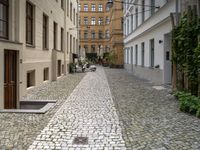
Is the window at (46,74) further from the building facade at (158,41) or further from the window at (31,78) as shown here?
the building facade at (158,41)

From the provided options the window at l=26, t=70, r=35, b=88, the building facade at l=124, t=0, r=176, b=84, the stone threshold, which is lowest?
the stone threshold

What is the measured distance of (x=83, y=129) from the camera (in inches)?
271

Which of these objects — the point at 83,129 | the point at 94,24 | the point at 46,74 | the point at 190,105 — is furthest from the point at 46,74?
the point at 94,24

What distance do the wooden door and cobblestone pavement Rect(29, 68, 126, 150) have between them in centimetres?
207

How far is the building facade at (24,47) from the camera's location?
35.2 feet

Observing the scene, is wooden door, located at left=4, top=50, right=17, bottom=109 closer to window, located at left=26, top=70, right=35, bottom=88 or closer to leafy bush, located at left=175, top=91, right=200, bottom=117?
window, located at left=26, top=70, right=35, bottom=88

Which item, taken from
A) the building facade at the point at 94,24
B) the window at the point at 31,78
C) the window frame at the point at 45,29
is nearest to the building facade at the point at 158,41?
the window frame at the point at 45,29

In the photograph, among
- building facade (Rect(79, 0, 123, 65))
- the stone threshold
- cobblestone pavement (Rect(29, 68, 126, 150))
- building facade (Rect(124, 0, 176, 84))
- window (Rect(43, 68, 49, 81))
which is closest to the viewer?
cobblestone pavement (Rect(29, 68, 126, 150))

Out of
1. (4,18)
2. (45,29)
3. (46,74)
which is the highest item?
(45,29)

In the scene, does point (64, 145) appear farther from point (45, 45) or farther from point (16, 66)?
point (45, 45)

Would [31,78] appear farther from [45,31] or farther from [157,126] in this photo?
[157,126]

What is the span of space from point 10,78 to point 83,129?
5.10 m

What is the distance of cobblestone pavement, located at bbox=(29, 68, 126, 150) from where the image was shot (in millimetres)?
5738

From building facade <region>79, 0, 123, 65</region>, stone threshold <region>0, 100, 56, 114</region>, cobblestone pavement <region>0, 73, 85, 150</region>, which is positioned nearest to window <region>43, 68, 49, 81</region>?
stone threshold <region>0, 100, 56, 114</region>
